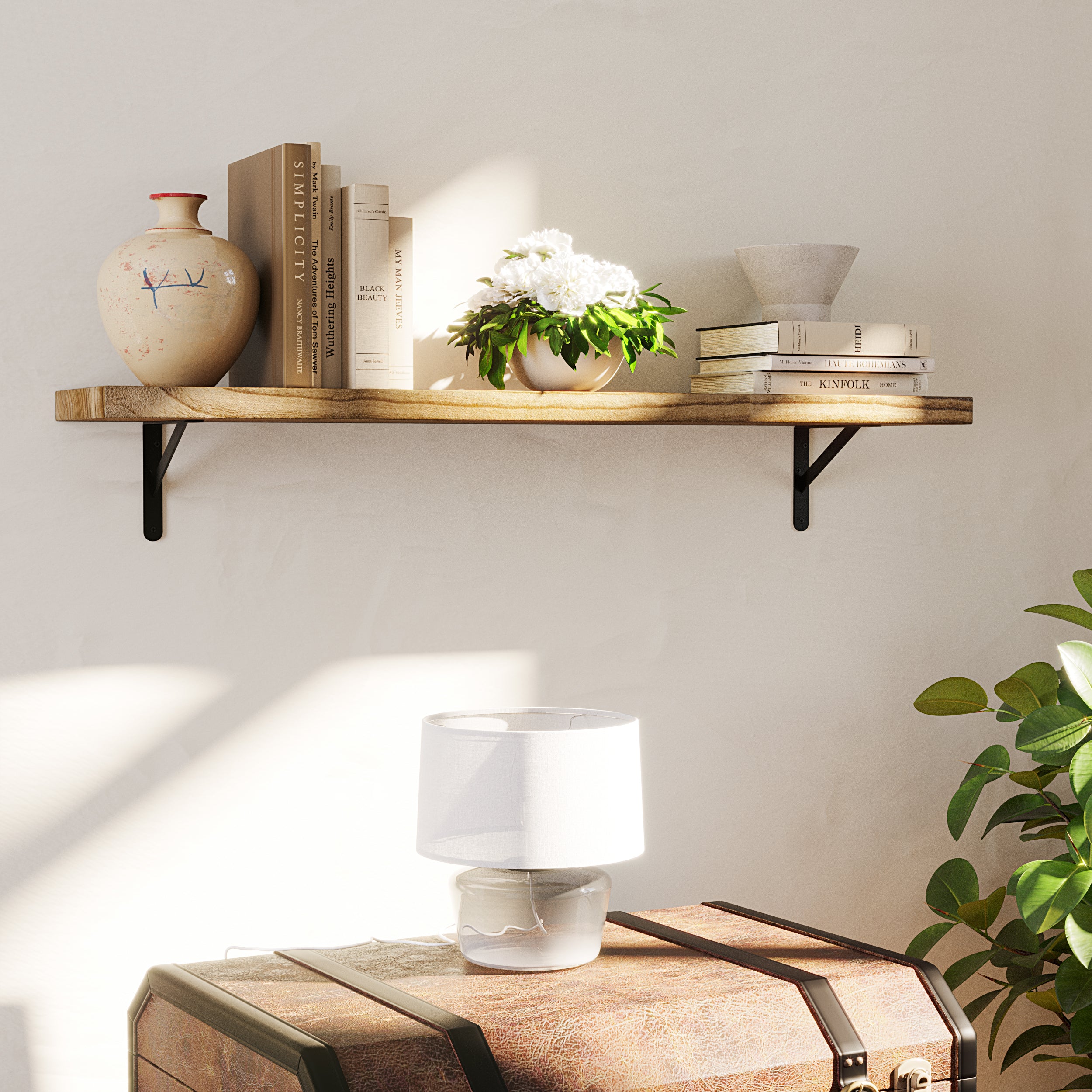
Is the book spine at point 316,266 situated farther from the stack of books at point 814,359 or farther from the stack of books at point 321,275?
the stack of books at point 814,359

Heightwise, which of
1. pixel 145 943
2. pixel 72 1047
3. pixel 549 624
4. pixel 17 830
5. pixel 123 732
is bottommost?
pixel 72 1047

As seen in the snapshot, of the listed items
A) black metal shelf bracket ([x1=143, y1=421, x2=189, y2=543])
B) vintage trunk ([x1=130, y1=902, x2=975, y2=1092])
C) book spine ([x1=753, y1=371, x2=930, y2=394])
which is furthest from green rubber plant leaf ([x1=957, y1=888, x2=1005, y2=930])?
black metal shelf bracket ([x1=143, y1=421, x2=189, y2=543])

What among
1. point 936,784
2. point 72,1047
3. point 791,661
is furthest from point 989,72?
point 72,1047

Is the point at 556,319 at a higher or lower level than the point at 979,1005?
higher

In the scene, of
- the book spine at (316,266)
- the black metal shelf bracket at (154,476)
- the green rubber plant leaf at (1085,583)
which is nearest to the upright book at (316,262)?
the book spine at (316,266)

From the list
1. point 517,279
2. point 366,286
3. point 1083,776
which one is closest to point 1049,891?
point 1083,776

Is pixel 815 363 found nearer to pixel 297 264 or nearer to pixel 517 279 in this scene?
pixel 517 279

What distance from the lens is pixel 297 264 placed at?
1465mm

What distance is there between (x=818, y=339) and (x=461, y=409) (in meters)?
0.52

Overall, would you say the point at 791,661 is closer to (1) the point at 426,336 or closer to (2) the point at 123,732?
(1) the point at 426,336

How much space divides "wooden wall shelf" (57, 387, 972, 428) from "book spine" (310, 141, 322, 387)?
0.17 feet

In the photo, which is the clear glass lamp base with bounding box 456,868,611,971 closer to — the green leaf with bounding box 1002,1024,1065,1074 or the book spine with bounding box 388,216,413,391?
the book spine with bounding box 388,216,413,391

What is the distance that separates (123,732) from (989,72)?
1.65m

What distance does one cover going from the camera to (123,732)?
5.33 ft
